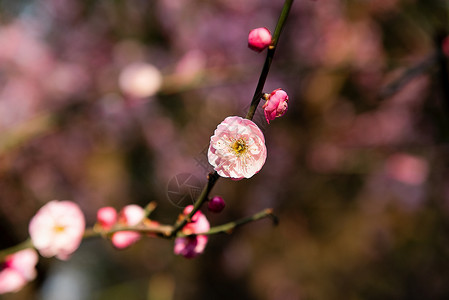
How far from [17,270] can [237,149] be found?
1.16ft

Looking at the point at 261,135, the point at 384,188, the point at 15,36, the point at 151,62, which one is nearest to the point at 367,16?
the point at 384,188

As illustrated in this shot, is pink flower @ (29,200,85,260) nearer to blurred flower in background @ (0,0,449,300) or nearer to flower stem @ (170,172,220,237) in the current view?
flower stem @ (170,172,220,237)

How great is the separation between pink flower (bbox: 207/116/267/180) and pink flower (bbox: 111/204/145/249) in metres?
0.17

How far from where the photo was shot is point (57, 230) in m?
0.49

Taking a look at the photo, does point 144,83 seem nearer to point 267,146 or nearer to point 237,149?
point 267,146

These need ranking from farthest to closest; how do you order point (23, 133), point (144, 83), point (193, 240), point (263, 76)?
point (144, 83)
point (23, 133)
point (193, 240)
point (263, 76)

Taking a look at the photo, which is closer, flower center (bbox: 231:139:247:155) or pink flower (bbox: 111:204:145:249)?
flower center (bbox: 231:139:247:155)

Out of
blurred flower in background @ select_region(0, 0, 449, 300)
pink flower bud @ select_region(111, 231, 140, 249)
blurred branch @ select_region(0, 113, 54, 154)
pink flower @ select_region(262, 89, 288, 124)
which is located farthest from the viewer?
blurred flower in background @ select_region(0, 0, 449, 300)

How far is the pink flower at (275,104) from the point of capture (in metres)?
0.31

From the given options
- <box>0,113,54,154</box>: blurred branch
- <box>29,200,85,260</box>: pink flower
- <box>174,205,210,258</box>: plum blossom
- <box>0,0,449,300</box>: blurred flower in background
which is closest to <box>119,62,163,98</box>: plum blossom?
<box>0,0,449,300</box>: blurred flower in background

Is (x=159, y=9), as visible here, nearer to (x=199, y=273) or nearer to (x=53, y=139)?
(x=53, y=139)

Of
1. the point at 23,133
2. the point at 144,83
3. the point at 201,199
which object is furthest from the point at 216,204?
the point at 144,83

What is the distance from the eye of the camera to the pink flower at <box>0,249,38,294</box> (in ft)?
1.67

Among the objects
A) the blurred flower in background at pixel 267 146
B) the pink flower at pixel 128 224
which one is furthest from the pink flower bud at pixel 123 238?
the blurred flower in background at pixel 267 146
